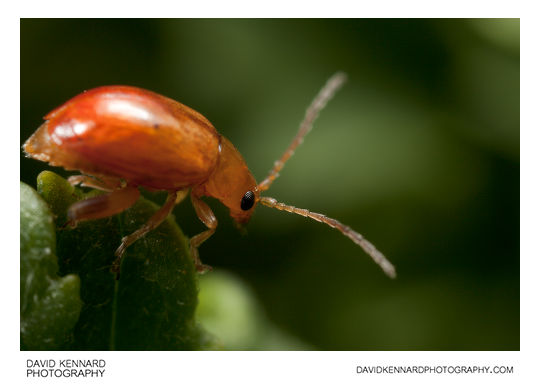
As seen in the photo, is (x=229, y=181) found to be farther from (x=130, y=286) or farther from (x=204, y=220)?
(x=130, y=286)

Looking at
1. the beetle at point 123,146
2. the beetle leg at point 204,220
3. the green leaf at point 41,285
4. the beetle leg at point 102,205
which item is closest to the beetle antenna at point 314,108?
the beetle leg at point 204,220

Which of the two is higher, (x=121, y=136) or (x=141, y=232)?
(x=121, y=136)

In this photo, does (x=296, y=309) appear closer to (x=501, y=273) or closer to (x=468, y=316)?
(x=468, y=316)

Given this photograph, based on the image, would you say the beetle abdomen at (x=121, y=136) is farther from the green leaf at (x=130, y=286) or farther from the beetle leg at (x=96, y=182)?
the green leaf at (x=130, y=286)

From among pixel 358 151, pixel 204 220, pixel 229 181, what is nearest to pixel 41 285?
pixel 204 220

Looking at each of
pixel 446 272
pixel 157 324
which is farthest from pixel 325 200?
pixel 157 324
